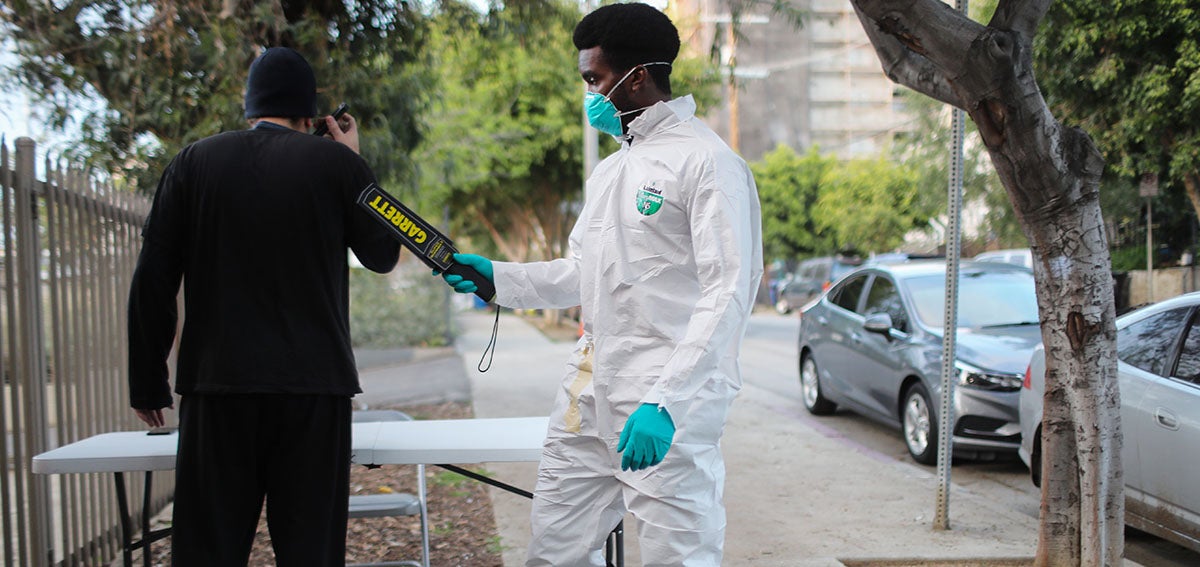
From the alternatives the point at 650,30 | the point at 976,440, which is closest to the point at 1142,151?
the point at 976,440

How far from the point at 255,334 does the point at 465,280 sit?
23.2 inches

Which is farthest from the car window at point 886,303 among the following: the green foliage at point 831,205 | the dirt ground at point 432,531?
the green foliage at point 831,205

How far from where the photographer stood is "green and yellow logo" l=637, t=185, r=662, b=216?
2680mm

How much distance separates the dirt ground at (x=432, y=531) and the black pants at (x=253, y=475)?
2.05m

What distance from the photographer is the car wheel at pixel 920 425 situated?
730 cm

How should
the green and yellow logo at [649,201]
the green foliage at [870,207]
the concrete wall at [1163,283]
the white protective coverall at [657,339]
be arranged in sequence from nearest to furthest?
the white protective coverall at [657,339]
the green and yellow logo at [649,201]
the concrete wall at [1163,283]
the green foliage at [870,207]

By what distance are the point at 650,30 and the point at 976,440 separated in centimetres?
514

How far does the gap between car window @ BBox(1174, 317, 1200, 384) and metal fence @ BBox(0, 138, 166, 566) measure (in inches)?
200

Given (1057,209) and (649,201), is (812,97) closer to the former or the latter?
(1057,209)

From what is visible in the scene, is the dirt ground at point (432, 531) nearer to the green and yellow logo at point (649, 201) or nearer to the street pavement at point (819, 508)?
the street pavement at point (819, 508)

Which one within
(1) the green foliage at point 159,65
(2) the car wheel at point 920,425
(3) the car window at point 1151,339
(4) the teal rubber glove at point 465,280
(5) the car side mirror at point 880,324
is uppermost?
(1) the green foliage at point 159,65

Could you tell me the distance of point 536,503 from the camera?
9.45ft

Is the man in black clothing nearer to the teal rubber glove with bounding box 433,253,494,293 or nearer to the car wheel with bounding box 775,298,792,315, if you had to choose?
the teal rubber glove with bounding box 433,253,494,293

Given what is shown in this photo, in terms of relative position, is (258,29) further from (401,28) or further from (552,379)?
(552,379)
